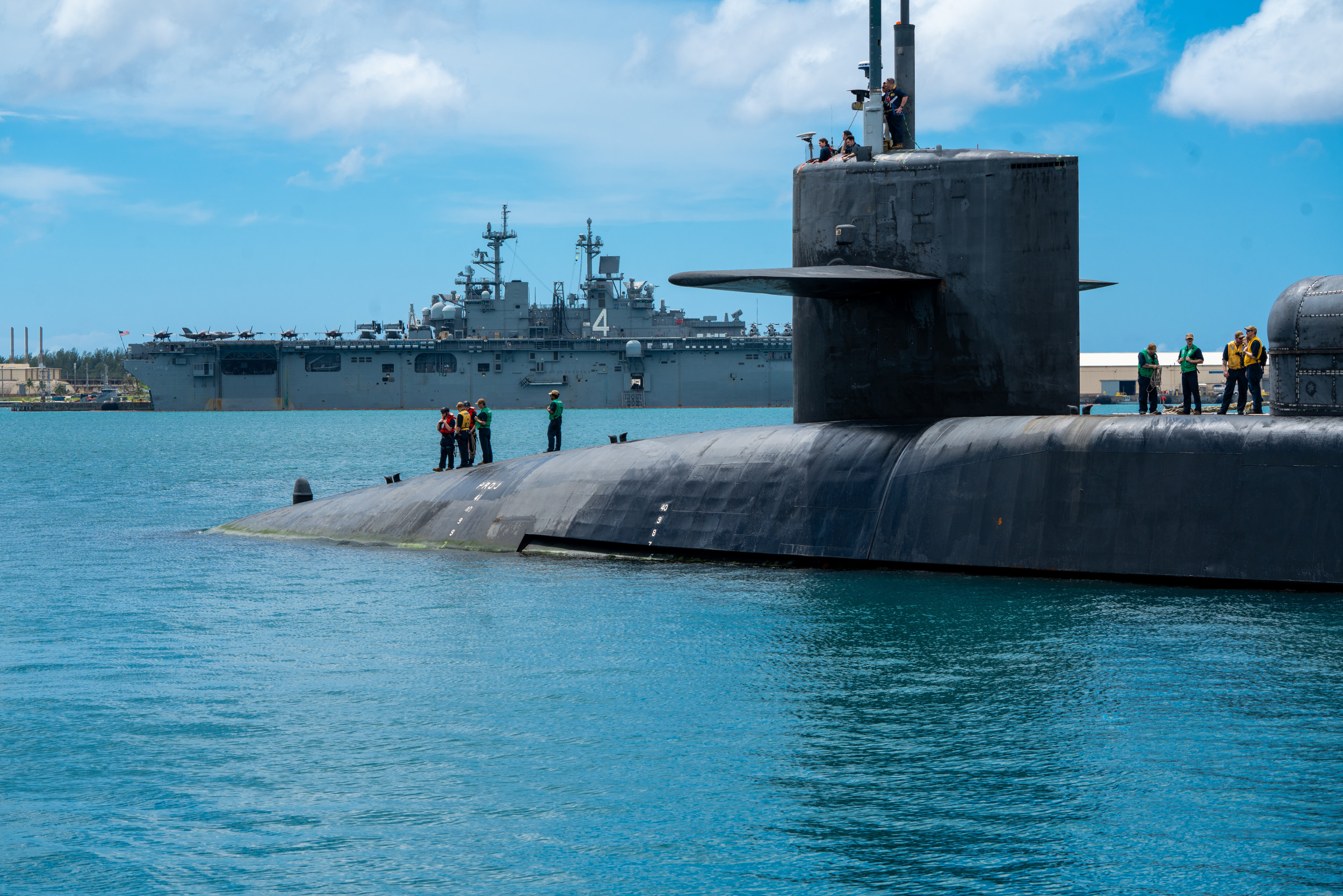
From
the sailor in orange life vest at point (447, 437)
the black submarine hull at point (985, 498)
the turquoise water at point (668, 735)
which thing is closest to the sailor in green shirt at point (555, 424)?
the sailor in orange life vest at point (447, 437)

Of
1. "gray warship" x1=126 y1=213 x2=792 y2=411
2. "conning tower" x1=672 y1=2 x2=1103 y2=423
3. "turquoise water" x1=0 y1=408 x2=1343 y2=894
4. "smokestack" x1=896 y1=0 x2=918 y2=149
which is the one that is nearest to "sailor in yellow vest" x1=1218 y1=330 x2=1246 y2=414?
"conning tower" x1=672 y1=2 x2=1103 y2=423

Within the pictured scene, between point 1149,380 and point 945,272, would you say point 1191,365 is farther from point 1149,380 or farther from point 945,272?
point 945,272

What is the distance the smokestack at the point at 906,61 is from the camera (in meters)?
15.1

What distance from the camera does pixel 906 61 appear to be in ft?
49.5

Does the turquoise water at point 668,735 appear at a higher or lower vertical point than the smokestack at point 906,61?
lower

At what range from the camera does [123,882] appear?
686 centimetres

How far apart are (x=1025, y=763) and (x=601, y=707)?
3391 mm

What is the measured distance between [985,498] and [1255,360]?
470 cm

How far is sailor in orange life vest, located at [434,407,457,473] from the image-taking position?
74.0 ft

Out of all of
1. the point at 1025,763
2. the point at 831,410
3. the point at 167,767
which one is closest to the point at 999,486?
the point at 831,410

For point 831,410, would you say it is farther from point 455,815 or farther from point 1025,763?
point 455,815

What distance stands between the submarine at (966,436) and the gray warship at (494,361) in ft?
334

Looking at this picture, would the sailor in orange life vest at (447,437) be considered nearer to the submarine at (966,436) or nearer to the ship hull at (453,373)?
the submarine at (966,436)

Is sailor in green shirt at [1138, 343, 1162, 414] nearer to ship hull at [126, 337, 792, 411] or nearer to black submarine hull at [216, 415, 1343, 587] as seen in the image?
black submarine hull at [216, 415, 1343, 587]
